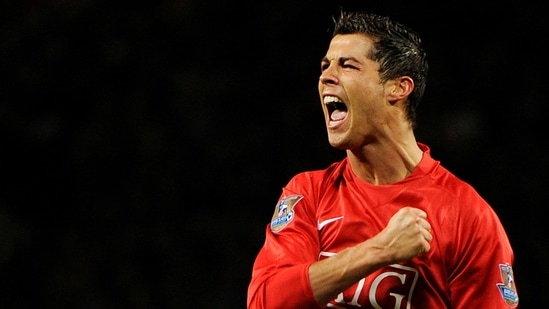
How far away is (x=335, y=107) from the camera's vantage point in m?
3.19

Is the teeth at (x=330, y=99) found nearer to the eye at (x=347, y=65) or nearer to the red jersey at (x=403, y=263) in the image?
the eye at (x=347, y=65)

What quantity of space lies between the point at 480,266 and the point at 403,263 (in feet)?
0.74

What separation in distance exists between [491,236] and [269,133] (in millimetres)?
3030

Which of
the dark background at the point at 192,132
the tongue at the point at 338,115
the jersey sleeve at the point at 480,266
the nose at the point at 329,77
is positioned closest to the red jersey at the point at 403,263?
the jersey sleeve at the point at 480,266

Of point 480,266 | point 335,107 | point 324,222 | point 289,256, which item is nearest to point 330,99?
point 335,107

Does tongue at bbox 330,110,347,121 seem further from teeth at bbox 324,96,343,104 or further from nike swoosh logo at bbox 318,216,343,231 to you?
nike swoosh logo at bbox 318,216,343,231

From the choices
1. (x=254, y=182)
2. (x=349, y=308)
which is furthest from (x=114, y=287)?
(x=349, y=308)

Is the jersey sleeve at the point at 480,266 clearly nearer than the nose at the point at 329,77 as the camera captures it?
Yes

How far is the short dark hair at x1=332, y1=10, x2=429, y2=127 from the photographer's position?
10.4ft

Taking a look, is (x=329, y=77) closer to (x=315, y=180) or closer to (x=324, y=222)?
(x=315, y=180)

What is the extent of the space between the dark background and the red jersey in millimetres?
2277

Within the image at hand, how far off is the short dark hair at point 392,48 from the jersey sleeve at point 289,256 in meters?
0.45

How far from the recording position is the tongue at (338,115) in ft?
10.3

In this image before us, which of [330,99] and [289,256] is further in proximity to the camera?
[330,99]
